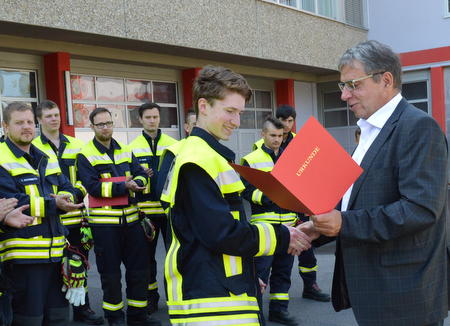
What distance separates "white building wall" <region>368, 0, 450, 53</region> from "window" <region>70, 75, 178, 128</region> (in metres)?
8.31

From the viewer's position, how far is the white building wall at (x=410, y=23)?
16781 millimetres

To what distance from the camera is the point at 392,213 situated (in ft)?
7.37

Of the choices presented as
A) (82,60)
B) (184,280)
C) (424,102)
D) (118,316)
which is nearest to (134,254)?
(118,316)

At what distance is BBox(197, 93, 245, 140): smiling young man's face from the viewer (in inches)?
97.6

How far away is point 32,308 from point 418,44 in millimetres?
16108

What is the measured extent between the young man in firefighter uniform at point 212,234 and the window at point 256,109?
1313 centimetres

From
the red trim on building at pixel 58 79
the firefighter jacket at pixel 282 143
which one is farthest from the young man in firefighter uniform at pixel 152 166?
the red trim on building at pixel 58 79

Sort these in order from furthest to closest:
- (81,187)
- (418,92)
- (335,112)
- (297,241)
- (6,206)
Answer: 1. (335,112)
2. (418,92)
3. (81,187)
4. (6,206)
5. (297,241)

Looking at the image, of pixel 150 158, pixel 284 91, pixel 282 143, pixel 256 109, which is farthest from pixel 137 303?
pixel 284 91

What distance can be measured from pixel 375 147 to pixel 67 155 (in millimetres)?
4187

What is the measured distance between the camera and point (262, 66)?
14.6 m

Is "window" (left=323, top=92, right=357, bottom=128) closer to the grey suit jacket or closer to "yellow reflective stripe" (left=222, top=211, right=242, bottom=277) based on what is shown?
the grey suit jacket

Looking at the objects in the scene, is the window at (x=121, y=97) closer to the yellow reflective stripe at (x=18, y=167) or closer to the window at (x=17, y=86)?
the window at (x=17, y=86)

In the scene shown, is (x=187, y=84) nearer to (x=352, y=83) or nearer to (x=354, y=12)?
(x=354, y=12)
